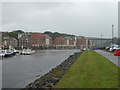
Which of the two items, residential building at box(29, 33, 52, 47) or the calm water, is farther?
residential building at box(29, 33, 52, 47)

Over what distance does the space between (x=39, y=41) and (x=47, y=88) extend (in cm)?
16164

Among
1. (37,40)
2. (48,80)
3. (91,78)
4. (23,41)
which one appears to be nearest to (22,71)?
(48,80)

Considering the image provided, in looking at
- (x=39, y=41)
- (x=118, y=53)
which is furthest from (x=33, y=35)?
(x=118, y=53)

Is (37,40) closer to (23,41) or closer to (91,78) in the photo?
(23,41)

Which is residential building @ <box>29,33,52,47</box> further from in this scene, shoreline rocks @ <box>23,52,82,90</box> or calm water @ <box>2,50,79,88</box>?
shoreline rocks @ <box>23,52,82,90</box>

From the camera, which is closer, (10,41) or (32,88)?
(32,88)

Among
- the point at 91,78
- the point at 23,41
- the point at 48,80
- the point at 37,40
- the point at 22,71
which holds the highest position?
the point at 37,40

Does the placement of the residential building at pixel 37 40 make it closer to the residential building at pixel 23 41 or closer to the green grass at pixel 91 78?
the residential building at pixel 23 41

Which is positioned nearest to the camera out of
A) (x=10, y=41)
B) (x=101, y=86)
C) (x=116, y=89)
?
(x=116, y=89)

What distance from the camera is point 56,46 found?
19300 centimetres

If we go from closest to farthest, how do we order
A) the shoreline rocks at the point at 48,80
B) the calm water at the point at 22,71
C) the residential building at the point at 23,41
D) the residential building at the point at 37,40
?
the shoreline rocks at the point at 48,80, the calm water at the point at 22,71, the residential building at the point at 23,41, the residential building at the point at 37,40

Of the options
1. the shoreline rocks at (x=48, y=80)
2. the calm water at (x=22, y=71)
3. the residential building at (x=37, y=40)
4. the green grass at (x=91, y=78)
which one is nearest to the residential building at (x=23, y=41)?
the residential building at (x=37, y=40)

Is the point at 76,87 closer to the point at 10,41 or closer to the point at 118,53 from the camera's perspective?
the point at 118,53

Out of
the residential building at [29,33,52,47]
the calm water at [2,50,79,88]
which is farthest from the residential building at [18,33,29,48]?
the calm water at [2,50,79,88]
